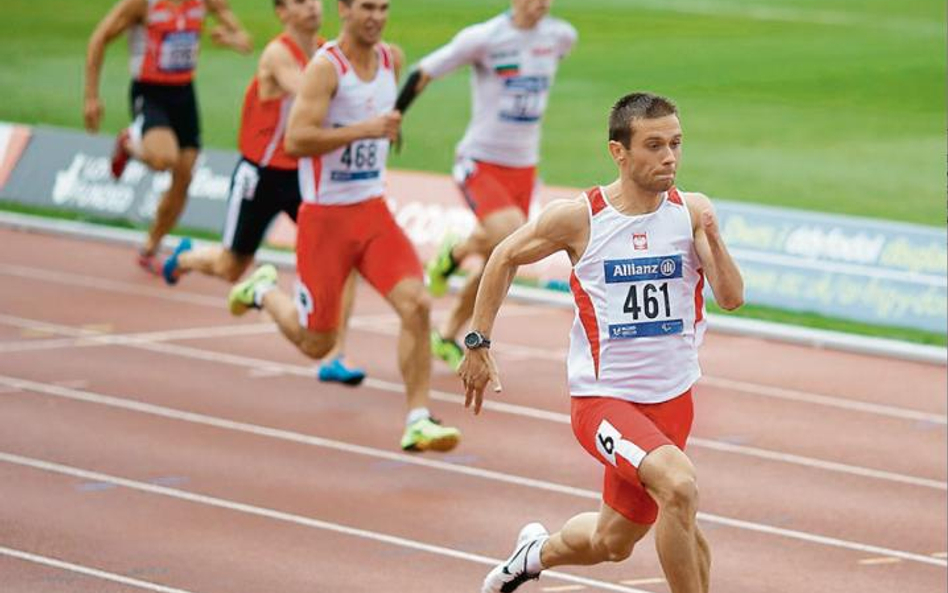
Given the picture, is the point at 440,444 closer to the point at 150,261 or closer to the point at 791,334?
the point at 791,334

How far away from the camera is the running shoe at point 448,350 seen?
13664 mm

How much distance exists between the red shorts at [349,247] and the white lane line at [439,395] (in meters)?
1.60

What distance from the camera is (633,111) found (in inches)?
320

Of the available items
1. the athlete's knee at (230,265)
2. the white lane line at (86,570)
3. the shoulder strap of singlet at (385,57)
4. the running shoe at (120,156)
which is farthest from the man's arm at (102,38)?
the white lane line at (86,570)

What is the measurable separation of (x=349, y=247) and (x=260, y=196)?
1906 mm

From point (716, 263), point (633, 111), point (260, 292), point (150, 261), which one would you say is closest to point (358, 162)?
point (260, 292)

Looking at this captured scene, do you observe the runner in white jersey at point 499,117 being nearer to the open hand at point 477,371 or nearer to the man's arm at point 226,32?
the man's arm at point 226,32

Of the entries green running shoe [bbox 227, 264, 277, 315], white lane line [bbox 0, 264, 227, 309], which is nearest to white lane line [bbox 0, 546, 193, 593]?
green running shoe [bbox 227, 264, 277, 315]

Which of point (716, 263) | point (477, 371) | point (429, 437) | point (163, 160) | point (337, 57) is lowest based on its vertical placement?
point (429, 437)

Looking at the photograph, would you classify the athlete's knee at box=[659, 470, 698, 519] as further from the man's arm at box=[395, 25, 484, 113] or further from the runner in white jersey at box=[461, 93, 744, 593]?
the man's arm at box=[395, 25, 484, 113]

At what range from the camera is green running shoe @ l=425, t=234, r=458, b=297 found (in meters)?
14.1

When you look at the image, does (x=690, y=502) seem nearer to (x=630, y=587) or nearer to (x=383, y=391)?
(x=630, y=587)

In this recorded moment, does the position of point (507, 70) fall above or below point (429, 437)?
above

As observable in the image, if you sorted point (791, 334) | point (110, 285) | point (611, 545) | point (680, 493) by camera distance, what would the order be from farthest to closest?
point (110, 285)
point (791, 334)
point (611, 545)
point (680, 493)
